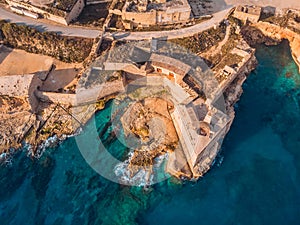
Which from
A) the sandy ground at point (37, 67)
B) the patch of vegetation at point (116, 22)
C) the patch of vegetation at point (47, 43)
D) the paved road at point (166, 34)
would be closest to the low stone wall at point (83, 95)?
the sandy ground at point (37, 67)

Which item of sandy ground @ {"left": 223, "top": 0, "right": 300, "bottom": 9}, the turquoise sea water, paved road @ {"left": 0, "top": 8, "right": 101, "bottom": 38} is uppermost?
paved road @ {"left": 0, "top": 8, "right": 101, "bottom": 38}

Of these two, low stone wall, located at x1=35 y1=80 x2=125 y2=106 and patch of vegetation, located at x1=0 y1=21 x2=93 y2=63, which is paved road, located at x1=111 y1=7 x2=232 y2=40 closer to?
patch of vegetation, located at x1=0 y1=21 x2=93 y2=63

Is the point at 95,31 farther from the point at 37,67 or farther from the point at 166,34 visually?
the point at 166,34

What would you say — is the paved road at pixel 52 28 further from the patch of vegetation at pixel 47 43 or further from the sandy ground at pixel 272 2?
the sandy ground at pixel 272 2

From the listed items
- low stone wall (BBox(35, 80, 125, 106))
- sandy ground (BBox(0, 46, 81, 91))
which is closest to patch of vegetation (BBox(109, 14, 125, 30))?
sandy ground (BBox(0, 46, 81, 91))

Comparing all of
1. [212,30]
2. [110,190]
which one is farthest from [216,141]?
[212,30]

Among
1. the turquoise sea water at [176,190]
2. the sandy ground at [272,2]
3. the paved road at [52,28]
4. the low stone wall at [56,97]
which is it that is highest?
the paved road at [52,28]
